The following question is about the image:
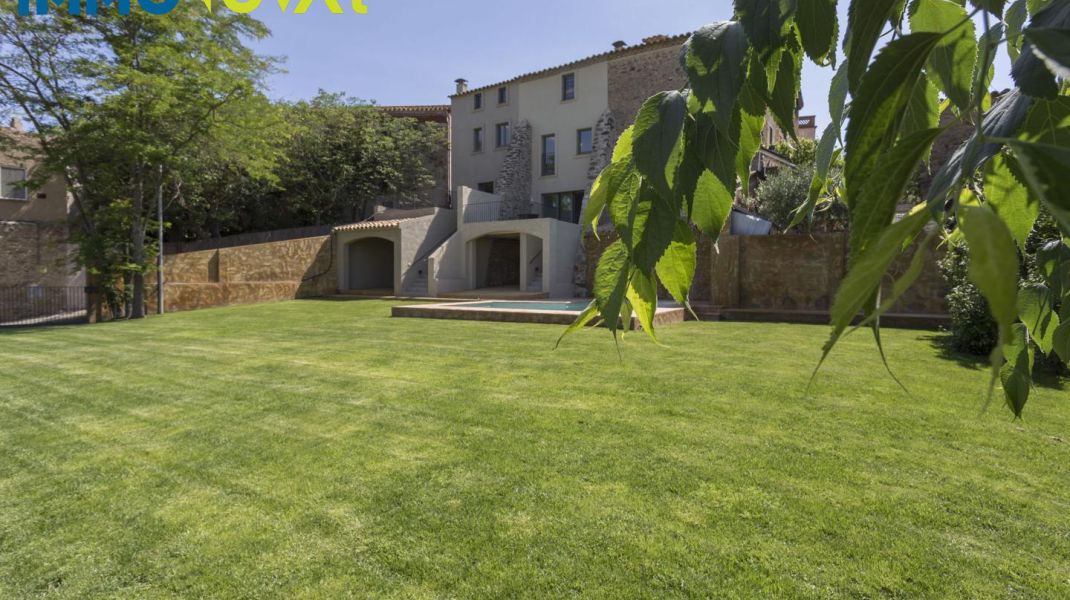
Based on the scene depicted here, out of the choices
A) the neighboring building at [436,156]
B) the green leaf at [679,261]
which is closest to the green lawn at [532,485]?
the green leaf at [679,261]

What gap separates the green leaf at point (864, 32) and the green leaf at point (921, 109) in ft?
0.33

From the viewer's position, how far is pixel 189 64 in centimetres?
1469

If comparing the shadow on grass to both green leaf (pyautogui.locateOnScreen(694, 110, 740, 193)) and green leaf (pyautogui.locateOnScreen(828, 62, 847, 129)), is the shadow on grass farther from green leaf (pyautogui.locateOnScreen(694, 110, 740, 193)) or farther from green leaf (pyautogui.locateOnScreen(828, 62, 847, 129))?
green leaf (pyautogui.locateOnScreen(694, 110, 740, 193))

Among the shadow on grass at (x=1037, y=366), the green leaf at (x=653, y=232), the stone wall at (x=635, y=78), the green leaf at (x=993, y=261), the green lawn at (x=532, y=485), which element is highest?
the stone wall at (x=635, y=78)

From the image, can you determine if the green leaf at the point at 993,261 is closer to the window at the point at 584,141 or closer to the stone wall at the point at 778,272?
the stone wall at the point at 778,272

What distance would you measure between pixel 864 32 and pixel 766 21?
3.8 inches

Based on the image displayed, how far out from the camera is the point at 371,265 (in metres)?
26.6

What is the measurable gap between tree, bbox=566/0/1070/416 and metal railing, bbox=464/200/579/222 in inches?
954

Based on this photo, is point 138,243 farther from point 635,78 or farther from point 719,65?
point 635,78

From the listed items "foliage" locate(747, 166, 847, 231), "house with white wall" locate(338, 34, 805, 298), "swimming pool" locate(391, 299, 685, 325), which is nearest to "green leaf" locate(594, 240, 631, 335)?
"swimming pool" locate(391, 299, 685, 325)

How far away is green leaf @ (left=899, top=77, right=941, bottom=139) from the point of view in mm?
544

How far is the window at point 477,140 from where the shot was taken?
30.9 m

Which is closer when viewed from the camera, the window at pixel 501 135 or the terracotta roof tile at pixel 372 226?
the terracotta roof tile at pixel 372 226

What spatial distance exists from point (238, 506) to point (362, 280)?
937 inches
